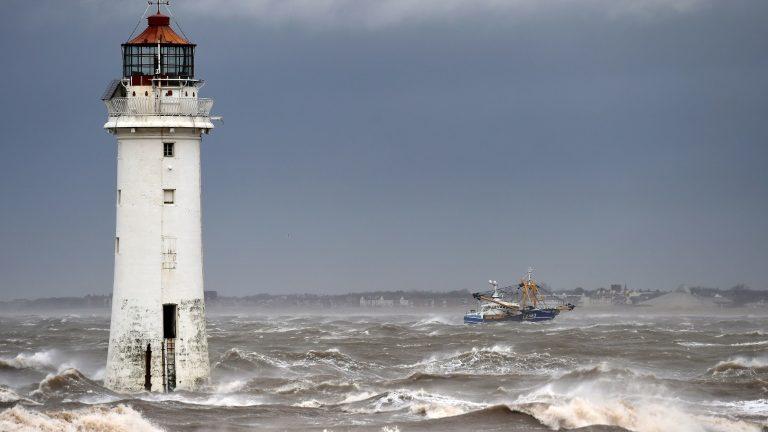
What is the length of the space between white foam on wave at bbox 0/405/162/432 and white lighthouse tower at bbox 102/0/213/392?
2.52 meters

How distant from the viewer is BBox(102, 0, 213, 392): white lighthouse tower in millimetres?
26234

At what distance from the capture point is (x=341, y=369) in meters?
39.9

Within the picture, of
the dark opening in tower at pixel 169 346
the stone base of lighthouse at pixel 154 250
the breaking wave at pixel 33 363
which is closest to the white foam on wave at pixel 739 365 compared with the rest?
the breaking wave at pixel 33 363

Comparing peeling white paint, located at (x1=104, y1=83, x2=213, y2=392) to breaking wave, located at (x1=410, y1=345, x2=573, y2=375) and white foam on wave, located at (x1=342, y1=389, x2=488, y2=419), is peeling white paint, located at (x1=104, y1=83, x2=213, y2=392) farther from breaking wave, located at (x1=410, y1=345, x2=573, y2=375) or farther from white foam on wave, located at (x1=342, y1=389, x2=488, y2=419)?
breaking wave, located at (x1=410, y1=345, x2=573, y2=375)

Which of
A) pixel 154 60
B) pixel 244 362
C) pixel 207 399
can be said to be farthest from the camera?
pixel 244 362

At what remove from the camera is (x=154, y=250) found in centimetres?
2622

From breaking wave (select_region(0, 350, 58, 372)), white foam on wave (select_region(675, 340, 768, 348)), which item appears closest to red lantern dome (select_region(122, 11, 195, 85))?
breaking wave (select_region(0, 350, 58, 372))

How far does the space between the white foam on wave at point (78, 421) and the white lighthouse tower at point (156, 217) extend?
252 centimetres

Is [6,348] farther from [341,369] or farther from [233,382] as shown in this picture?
[233,382]

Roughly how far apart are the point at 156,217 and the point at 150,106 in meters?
2.06

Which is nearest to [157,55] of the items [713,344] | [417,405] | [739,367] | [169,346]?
[169,346]

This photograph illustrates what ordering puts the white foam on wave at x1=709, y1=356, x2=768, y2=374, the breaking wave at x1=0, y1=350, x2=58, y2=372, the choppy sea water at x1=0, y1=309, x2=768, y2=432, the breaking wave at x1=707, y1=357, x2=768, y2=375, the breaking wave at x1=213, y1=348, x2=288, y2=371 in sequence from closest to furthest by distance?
the choppy sea water at x1=0, y1=309, x2=768, y2=432 < the breaking wave at x1=213, y1=348, x2=288, y2=371 < the breaking wave at x1=0, y1=350, x2=58, y2=372 < the breaking wave at x1=707, y1=357, x2=768, y2=375 < the white foam on wave at x1=709, y1=356, x2=768, y2=374

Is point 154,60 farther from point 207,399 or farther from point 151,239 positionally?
point 207,399

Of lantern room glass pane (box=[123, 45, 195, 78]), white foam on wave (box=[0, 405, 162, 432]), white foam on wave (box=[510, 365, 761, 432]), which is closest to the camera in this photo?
white foam on wave (box=[0, 405, 162, 432])
